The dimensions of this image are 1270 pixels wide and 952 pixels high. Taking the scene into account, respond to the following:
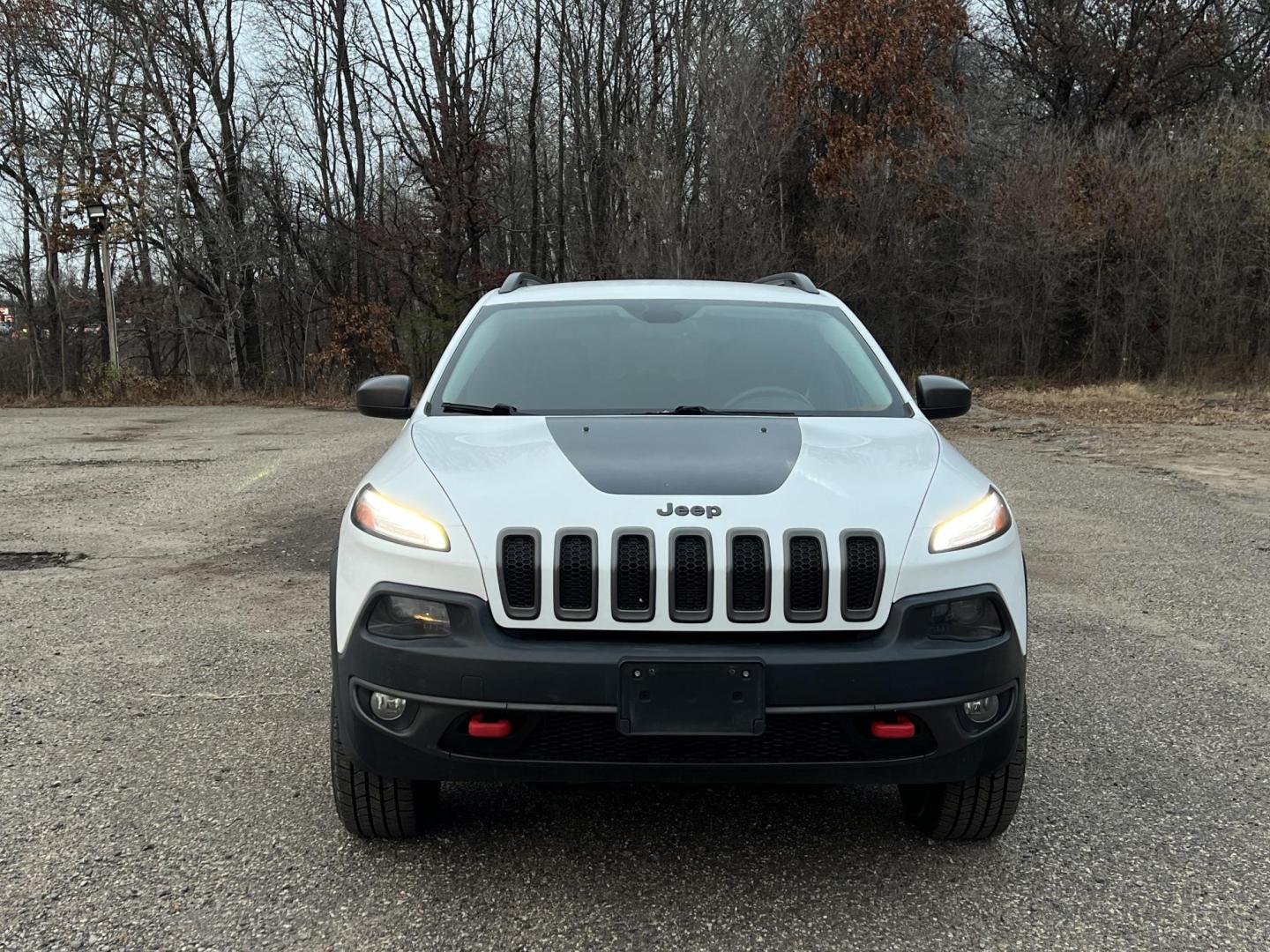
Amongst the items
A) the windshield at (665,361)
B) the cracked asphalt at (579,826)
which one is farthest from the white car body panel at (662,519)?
the cracked asphalt at (579,826)

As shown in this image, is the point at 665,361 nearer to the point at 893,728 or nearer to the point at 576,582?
the point at 576,582

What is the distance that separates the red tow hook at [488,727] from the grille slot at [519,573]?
0.26 meters

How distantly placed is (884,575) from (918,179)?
82.3 feet

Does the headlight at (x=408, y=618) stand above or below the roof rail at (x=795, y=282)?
below

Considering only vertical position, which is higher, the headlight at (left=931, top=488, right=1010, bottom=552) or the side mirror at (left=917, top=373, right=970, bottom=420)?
the side mirror at (left=917, top=373, right=970, bottom=420)

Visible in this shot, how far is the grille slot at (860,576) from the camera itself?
7.85ft

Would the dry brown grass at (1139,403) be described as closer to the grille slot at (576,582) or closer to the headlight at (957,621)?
the headlight at (957,621)

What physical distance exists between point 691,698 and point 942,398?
6.71ft

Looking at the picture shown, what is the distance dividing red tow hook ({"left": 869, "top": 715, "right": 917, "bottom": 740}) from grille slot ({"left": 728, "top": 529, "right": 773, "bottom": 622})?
375mm

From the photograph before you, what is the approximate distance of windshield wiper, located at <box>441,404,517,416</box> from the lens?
3471mm

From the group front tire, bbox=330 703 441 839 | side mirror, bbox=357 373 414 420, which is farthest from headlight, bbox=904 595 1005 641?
side mirror, bbox=357 373 414 420

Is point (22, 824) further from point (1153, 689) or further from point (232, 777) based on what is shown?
point (1153, 689)

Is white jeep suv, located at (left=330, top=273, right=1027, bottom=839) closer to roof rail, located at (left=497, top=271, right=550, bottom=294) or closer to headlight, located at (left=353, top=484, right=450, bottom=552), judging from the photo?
headlight, located at (left=353, top=484, right=450, bottom=552)

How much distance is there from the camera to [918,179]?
2536cm
